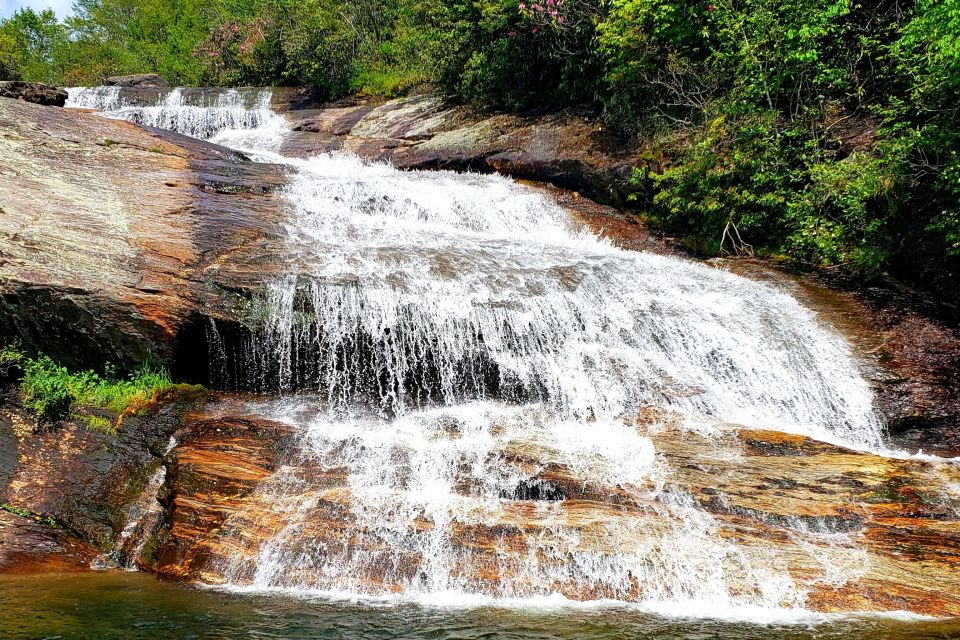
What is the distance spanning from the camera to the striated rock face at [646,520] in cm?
516

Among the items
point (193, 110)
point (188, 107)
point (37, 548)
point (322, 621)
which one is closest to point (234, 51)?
point (188, 107)

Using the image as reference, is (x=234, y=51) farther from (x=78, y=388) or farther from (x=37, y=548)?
(x=37, y=548)

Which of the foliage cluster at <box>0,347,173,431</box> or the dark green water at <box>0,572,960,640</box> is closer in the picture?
the dark green water at <box>0,572,960,640</box>

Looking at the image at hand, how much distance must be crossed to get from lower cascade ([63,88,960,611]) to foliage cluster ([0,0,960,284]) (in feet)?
6.98

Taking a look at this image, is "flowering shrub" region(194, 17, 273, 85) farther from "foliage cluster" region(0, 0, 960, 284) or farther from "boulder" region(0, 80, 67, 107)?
"boulder" region(0, 80, 67, 107)

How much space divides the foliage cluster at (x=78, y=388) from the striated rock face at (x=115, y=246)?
20 centimetres

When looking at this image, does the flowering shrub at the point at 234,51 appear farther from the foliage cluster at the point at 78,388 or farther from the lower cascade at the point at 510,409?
the foliage cluster at the point at 78,388

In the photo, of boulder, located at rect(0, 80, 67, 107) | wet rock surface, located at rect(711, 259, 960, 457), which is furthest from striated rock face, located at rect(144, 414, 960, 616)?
boulder, located at rect(0, 80, 67, 107)

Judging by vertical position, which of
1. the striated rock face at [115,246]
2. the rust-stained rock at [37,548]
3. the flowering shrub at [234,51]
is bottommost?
the rust-stained rock at [37,548]

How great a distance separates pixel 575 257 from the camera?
11211 mm

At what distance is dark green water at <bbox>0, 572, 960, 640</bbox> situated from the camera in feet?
13.2

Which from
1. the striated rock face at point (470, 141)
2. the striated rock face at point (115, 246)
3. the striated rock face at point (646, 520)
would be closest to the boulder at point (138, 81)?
the striated rock face at point (470, 141)

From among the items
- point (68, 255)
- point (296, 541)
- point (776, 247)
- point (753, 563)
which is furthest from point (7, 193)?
point (776, 247)

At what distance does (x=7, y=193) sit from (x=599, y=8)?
14922mm
